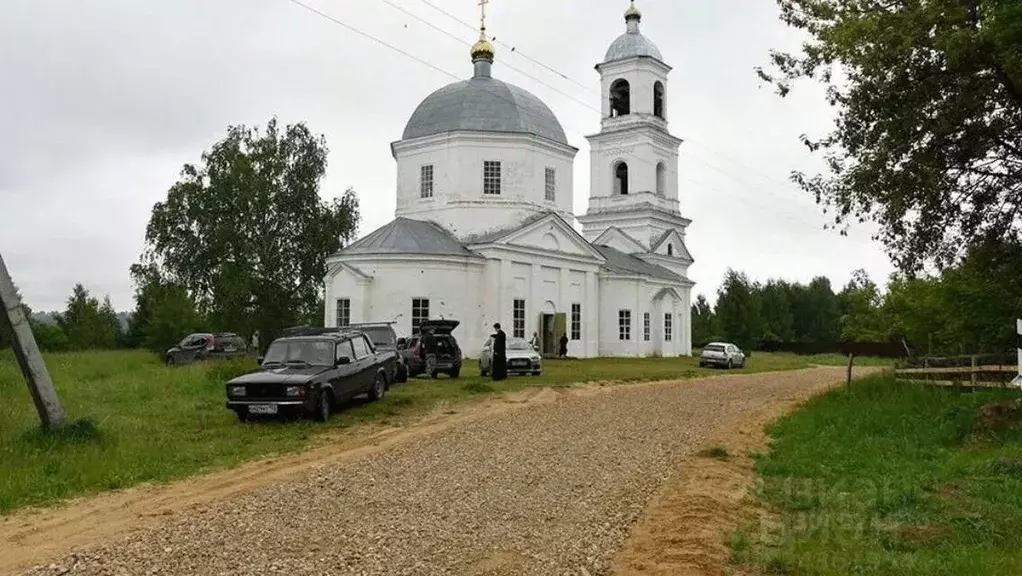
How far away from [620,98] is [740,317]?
93.2ft

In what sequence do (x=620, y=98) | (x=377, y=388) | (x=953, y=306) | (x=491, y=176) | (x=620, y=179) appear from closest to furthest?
(x=377, y=388) < (x=953, y=306) < (x=491, y=176) < (x=620, y=98) < (x=620, y=179)

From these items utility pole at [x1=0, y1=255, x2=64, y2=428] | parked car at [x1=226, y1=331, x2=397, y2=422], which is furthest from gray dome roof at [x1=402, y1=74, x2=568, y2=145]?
utility pole at [x1=0, y1=255, x2=64, y2=428]

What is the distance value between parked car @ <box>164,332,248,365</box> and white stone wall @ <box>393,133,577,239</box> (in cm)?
1047

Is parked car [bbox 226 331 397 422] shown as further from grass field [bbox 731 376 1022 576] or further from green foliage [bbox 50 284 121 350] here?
green foliage [bbox 50 284 121 350]

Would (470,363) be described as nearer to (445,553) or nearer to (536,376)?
(536,376)

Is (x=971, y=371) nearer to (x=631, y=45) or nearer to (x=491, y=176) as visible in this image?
(x=491, y=176)

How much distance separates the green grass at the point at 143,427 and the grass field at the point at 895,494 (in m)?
6.84

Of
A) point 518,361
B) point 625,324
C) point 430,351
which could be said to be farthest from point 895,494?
point 625,324

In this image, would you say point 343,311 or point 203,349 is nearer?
point 203,349

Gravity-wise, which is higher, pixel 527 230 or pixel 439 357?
pixel 527 230

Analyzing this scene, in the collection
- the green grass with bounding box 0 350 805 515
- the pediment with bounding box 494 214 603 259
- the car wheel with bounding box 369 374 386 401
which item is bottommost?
the green grass with bounding box 0 350 805 515

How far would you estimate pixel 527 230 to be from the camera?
3772cm

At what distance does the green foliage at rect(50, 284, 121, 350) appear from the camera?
49719mm

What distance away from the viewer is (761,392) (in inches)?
912
